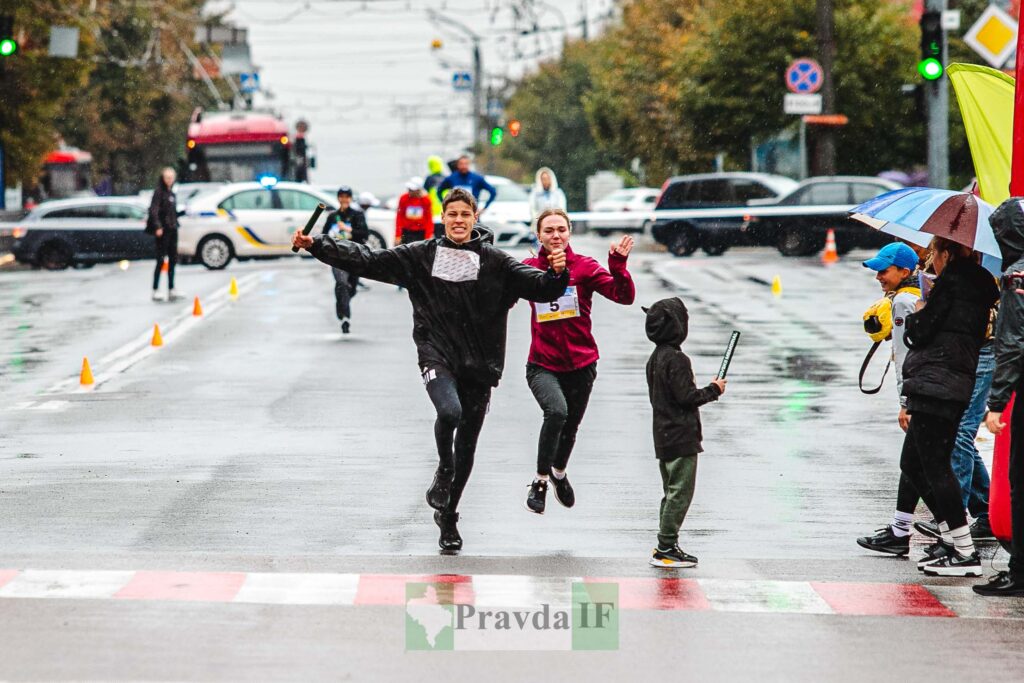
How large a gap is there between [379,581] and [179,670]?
5.37ft

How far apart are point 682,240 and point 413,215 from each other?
1442 cm

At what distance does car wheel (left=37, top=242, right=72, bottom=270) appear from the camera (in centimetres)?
3306

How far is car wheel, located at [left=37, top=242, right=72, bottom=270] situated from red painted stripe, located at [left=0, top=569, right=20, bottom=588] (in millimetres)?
26083

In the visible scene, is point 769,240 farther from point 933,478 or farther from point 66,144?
point 66,144

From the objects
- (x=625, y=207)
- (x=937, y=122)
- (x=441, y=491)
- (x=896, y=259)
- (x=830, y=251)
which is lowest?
(x=625, y=207)

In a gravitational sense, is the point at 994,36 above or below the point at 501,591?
above

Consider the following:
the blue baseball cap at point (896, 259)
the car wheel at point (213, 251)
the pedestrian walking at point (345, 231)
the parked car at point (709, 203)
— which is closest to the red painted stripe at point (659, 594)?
the blue baseball cap at point (896, 259)

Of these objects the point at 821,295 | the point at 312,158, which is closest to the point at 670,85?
the point at 312,158

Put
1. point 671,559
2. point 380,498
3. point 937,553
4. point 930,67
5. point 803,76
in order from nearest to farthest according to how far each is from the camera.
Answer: point 671,559
point 937,553
point 380,498
point 930,67
point 803,76

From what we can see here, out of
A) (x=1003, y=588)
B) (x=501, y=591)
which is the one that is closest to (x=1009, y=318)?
(x=1003, y=588)

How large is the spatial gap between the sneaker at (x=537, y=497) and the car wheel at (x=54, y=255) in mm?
25283

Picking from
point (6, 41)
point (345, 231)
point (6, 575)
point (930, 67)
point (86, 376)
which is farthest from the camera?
point (6, 41)

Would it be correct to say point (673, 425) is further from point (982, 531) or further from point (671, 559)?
point (982, 531)

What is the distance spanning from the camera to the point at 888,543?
8594 mm
